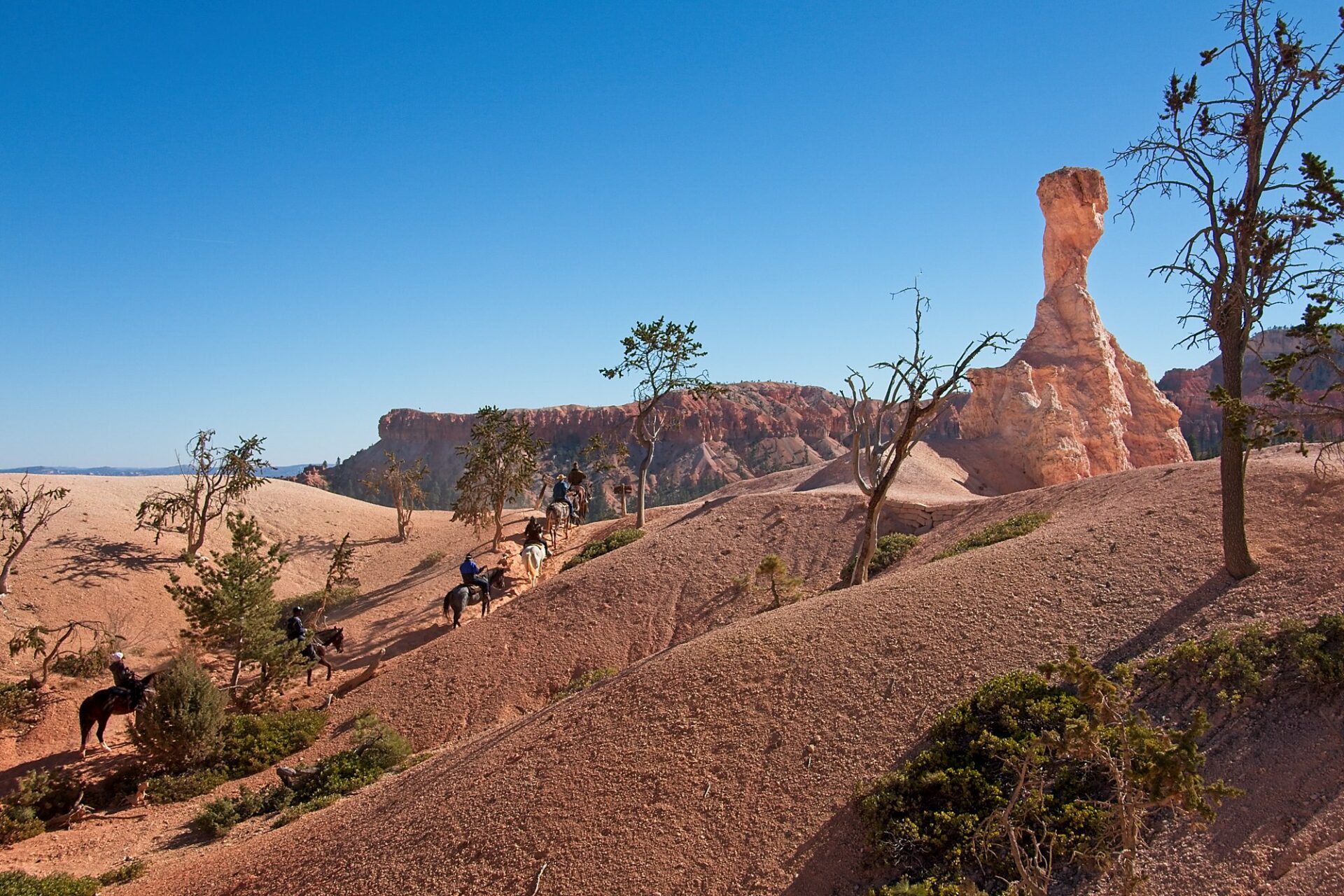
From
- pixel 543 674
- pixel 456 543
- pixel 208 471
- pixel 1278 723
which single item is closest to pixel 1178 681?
pixel 1278 723

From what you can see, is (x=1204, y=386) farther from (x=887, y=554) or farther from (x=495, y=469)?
(x=495, y=469)

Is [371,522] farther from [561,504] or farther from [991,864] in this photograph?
[991,864]

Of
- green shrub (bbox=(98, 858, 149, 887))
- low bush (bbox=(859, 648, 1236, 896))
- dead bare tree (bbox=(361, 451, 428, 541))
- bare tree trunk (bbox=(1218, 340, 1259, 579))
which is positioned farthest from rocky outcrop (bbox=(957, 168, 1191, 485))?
green shrub (bbox=(98, 858, 149, 887))

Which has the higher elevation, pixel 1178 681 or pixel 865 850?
pixel 1178 681

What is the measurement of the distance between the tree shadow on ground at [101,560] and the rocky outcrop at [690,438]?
58325 mm

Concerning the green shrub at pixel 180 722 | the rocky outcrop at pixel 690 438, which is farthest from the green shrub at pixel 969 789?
the rocky outcrop at pixel 690 438

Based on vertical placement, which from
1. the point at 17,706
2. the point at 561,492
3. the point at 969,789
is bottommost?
the point at 17,706

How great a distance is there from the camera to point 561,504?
28.2 meters

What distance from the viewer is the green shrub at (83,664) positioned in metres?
18.7

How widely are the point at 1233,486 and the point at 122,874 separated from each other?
655 inches

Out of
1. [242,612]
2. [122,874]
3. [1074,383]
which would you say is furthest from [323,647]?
[1074,383]

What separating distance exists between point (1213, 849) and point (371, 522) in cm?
3842

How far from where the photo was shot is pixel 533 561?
23484 mm

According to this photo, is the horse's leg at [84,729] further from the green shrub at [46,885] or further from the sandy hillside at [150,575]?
the green shrub at [46,885]
